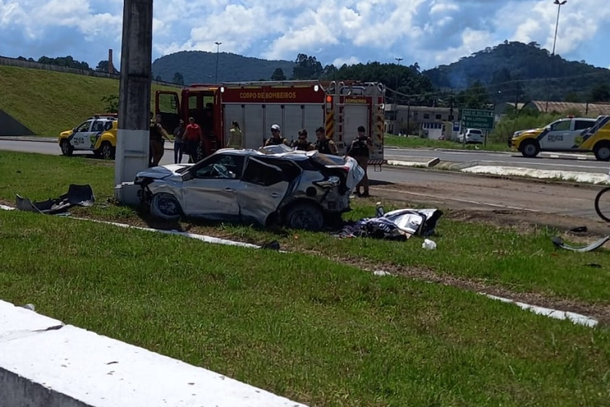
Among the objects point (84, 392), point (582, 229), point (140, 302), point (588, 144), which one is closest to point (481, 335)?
point (140, 302)

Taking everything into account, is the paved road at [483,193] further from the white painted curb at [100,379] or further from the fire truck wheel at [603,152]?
→ the white painted curb at [100,379]

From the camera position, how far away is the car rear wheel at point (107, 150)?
1197 inches

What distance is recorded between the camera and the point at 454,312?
744 cm

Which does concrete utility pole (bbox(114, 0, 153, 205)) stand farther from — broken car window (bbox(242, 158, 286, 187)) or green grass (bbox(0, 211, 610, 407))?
green grass (bbox(0, 211, 610, 407))

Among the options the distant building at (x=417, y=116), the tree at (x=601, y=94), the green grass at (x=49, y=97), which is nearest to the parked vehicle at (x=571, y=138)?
the green grass at (x=49, y=97)

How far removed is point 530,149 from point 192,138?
795 inches

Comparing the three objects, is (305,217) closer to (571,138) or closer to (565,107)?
(571,138)

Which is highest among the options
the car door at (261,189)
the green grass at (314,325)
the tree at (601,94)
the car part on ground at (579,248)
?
the tree at (601,94)

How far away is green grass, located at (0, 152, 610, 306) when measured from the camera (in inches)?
368

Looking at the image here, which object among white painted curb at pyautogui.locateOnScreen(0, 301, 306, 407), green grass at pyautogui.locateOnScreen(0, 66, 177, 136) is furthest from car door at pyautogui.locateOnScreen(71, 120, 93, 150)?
green grass at pyautogui.locateOnScreen(0, 66, 177, 136)

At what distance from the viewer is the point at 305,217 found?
1320 cm

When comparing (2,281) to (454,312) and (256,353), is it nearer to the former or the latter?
(256,353)

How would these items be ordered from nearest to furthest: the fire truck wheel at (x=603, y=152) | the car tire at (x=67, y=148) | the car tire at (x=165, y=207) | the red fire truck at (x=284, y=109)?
the car tire at (x=165, y=207), the red fire truck at (x=284, y=109), the car tire at (x=67, y=148), the fire truck wheel at (x=603, y=152)

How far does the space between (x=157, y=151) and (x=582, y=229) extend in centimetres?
1193
